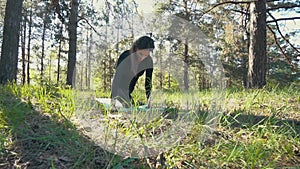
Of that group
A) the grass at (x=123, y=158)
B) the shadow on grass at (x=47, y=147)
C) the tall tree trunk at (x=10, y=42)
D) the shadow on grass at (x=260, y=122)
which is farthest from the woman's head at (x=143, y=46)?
the tall tree trunk at (x=10, y=42)

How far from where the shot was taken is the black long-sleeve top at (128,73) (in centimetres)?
297

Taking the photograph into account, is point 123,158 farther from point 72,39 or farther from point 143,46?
point 72,39

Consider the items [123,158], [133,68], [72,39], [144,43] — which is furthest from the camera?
[72,39]

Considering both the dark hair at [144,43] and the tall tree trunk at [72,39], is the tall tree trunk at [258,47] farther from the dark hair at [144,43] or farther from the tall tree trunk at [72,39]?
the tall tree trunk at [72,39]

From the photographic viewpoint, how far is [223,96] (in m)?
3.08

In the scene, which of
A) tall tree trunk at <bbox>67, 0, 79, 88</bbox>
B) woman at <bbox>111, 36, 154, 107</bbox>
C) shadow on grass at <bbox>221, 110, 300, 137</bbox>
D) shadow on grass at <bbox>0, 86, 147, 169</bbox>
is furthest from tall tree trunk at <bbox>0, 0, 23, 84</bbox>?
shadow on grass at <bbox>221, 110, 300, 137</bbox>

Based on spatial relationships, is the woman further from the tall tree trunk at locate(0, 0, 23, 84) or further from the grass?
the tall tree trunk at locate(0, 0, 23, 84)

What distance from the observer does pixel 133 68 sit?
3.08 meters

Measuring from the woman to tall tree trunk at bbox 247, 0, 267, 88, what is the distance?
8.37ft

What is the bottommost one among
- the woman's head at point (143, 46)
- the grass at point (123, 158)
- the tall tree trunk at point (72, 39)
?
the grass at point (123, 158)

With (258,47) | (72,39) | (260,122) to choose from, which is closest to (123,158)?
(260,122)

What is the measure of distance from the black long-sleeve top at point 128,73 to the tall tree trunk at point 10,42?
9.03ft

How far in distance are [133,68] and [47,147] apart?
5.55 feet

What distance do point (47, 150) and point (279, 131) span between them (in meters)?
1.46
